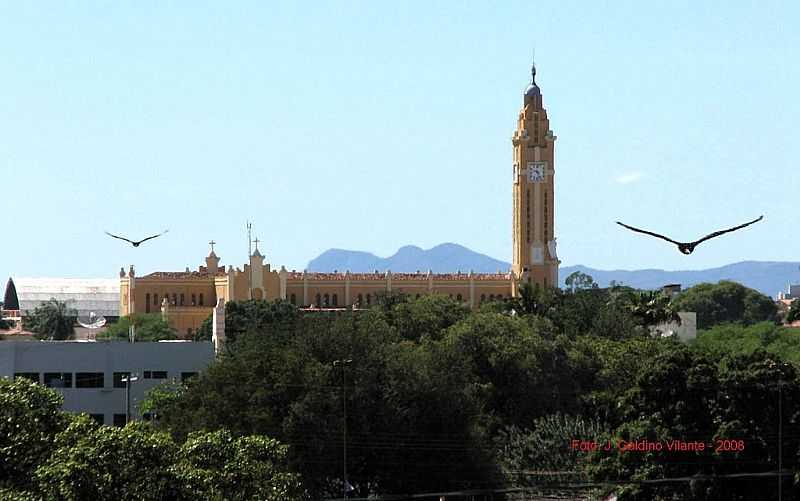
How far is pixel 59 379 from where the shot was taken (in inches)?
3430

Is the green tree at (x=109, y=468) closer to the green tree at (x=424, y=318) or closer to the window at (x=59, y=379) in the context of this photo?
the window at (x=59, y=379)

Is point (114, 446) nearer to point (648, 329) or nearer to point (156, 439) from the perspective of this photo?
point (156, 439)

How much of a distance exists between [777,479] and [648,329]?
5279 cm

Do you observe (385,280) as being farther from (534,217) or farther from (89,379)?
(89,379)

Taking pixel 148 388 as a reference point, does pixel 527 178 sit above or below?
above

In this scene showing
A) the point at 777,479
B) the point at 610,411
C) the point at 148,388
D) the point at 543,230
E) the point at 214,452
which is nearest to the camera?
the point at 214,452

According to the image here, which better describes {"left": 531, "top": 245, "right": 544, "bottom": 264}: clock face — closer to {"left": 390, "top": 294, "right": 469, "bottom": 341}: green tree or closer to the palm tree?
the palm tree

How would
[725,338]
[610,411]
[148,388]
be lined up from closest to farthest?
[610,411]
[148,388]
[725,338]

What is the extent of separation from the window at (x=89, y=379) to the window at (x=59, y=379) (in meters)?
0.35

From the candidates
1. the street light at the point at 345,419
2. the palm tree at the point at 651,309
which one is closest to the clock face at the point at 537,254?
the palm tree at the point at 651,309

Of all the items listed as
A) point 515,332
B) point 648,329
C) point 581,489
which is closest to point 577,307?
point 648,329

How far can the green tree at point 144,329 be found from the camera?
15050cm

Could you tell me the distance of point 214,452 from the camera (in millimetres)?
54500

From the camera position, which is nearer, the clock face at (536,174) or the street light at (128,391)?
the street light at (128,391)
